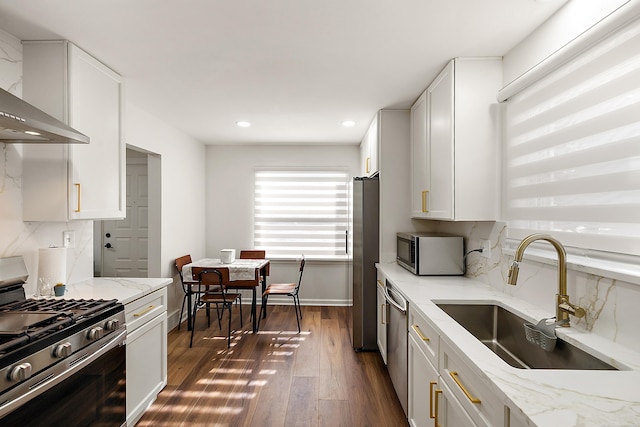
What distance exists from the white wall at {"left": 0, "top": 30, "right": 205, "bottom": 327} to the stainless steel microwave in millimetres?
2504

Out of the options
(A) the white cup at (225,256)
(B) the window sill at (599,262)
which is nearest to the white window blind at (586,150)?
(B) the window sill at (599,262)

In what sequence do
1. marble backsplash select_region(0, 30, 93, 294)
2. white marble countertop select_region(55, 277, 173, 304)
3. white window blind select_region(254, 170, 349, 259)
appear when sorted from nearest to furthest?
marble backsplash select_region(0, 30, 93, 294)
white marble countertop select_region(55, 277, 173, 304)
white window blind select_region(254, 170, 349, 259)

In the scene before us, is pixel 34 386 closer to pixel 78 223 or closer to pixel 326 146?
pixel 78 223

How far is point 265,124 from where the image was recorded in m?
3.97

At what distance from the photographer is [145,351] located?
228 cm

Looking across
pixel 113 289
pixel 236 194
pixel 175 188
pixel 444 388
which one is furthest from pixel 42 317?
pixel 236 194

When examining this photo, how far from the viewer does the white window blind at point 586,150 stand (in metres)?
1.26

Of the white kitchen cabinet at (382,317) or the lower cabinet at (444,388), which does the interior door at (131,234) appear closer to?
the white kitchen cabinet at (382,317)

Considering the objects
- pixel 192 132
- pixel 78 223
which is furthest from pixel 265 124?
pixel 78 223

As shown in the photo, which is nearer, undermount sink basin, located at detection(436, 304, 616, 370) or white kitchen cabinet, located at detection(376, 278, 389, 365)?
undermount sink basin, located at detection(436, 304, 616, 370)

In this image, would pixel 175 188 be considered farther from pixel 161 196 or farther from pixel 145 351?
pixel 145 351

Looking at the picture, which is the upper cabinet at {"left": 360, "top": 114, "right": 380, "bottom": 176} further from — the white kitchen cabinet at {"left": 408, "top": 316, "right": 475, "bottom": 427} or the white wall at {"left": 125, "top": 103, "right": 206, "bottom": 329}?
the white wall at {"left": 125, "top": 103, "right": 206, "bottom": 329}

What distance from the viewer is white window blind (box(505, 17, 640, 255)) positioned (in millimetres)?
1263

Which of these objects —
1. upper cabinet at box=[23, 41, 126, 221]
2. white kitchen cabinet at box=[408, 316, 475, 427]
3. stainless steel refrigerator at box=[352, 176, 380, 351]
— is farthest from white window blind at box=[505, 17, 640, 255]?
upper cabinet at box=[23, 41, 126, 221]
